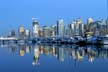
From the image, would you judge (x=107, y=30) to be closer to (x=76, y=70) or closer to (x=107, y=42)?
(x=107, y=42)

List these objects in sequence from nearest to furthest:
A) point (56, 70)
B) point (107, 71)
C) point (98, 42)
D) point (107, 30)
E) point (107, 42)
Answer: point (107, 71) → point (56, 70) → point (107, 42) → point (98, 42) → point (107, 30)

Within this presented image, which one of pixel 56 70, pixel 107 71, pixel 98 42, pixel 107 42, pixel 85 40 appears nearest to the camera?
pixel 107 71

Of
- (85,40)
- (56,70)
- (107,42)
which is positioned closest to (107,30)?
(85,40)

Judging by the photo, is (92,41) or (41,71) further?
Result: (92,41)

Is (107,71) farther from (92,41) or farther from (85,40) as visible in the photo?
(85,40)

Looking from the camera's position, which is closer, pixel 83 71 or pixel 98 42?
pixel 83 71

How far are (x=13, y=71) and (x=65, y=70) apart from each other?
131 inches

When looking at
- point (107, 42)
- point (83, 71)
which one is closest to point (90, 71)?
point (83, 71)

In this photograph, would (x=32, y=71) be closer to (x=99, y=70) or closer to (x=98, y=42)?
(x=99, y=70)

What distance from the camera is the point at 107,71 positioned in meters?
24.5

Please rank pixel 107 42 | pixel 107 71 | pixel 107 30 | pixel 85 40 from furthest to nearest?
pixel 107 30
pixel 85 40
pixel 107 42
pixel 107 71

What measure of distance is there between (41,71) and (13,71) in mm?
1953

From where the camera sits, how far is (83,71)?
24938 mm

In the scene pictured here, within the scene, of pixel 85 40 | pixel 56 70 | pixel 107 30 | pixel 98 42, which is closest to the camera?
pixel 56 70
